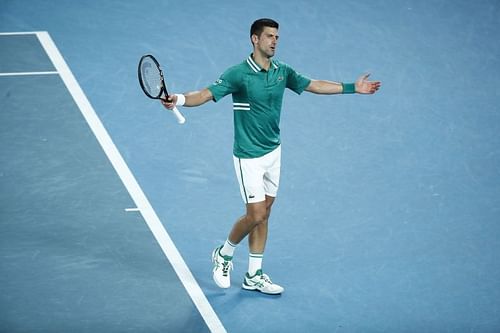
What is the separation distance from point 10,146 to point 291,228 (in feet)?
11.7

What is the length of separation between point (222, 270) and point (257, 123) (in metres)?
1.48

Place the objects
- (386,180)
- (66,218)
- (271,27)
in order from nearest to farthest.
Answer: (271,27), (66,218), (386,180)

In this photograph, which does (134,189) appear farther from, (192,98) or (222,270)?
(192,98)

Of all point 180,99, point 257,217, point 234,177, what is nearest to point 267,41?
point 180,99

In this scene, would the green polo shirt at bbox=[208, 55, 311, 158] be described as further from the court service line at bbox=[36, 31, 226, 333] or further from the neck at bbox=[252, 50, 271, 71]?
the court service line at bbox=[36, 31, 226, 333]

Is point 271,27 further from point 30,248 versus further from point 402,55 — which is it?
point 402,55

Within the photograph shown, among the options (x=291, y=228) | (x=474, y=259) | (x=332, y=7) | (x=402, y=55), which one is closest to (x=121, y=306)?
(x=291, y=228)

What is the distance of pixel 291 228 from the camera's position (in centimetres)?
1019

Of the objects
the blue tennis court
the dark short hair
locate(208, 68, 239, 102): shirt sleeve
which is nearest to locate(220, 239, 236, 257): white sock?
the blue tennis court

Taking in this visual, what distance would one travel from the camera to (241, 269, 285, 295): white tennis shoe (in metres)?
9.06

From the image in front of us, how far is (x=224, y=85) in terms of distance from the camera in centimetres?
854

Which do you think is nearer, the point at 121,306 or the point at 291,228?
the point at 121,306

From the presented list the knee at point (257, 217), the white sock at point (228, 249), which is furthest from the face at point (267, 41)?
the white sock at point (228, 249)

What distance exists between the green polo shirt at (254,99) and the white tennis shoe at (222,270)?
1.04 m
